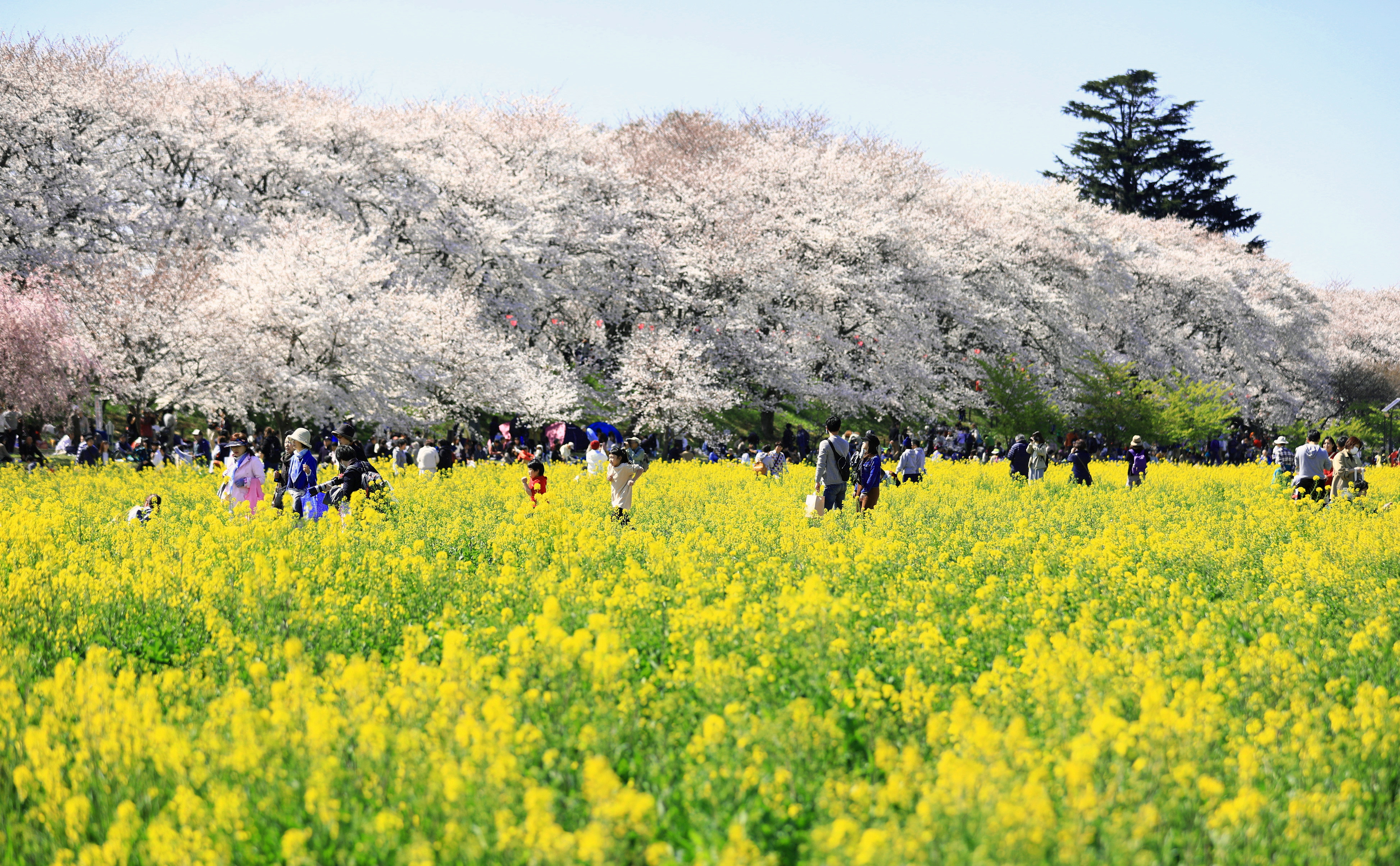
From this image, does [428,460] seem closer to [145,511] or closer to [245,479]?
[245,479]

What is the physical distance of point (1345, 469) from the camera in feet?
53.4

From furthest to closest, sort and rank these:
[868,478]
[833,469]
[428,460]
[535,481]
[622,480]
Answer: [428,460], [868,478], [535,481], [833,469], [622,480]

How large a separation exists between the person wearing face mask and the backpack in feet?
16.8

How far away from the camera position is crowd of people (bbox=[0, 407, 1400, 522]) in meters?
12.8

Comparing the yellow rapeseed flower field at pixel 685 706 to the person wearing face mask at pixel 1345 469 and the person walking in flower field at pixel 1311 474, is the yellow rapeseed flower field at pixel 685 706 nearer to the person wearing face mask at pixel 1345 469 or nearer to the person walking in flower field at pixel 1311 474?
the person walking in flower field at pixel 1311 474

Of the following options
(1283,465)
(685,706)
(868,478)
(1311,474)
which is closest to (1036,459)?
(1283,465)

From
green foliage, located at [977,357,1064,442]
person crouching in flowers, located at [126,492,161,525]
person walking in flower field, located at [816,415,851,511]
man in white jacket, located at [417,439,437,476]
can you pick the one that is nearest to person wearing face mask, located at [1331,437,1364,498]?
person walking in flower field, located at [816,415,851,511]

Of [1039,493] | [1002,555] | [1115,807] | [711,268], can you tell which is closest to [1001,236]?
[711,268]

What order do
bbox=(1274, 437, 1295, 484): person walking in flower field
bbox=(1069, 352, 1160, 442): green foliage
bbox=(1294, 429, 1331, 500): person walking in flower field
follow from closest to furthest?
bbox=(1294, 429, 1331, 500): person walking in flower field < bbox=(1274, 437, 1295, 484): person walking in flower field < bbox=(1069, 352, 1160, 442): green foliage

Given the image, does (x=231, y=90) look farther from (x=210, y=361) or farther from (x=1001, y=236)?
(x=1001, y=236)

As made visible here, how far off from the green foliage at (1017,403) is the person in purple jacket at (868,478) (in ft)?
72.4

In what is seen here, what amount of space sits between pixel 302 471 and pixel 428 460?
6.89 meters

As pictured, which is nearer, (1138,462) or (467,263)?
(1138,462)

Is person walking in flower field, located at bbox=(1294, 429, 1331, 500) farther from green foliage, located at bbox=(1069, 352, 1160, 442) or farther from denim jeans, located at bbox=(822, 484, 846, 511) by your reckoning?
green foliage, located at bbox=(1069, 352, 1160, 442)
